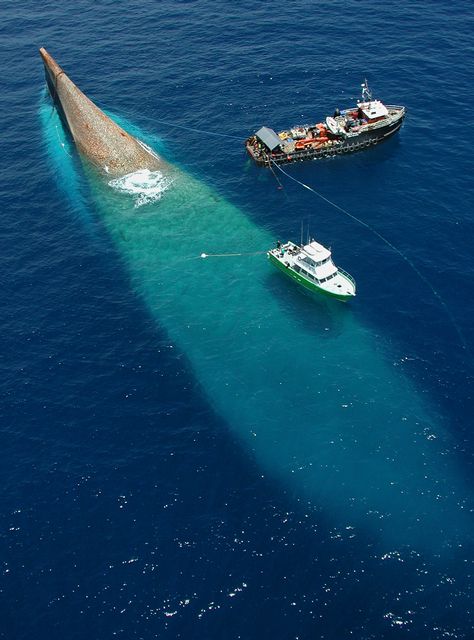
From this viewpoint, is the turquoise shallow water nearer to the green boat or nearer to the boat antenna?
the green boat

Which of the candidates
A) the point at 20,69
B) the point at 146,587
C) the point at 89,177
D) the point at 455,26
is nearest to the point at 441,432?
the point at 146,587

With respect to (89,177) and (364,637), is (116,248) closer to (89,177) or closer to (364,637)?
(89,177)

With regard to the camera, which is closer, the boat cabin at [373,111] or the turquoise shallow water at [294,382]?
the turquoise shallow water at [294,382]

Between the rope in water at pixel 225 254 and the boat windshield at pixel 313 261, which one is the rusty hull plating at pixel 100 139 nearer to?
the rope in water at pixel 225 254

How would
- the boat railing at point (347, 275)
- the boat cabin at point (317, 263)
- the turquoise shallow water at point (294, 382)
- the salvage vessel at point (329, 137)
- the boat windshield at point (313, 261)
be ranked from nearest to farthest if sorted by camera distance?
the turquoise shallow water at point (294, 382)
the boat cabin at point (317, 263)
the boat windshield at point (313, 261)
the boat railing at point (347, 275)
the salvage vessel at point (329, 137)

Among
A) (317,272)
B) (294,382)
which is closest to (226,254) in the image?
(317,272)

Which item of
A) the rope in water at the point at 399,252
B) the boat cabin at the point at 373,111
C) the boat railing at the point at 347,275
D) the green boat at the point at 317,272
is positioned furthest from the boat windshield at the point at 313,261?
the boat cabin at the point at 373,111

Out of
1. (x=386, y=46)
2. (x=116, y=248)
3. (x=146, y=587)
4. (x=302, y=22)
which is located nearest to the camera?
(x=146, y=587)
